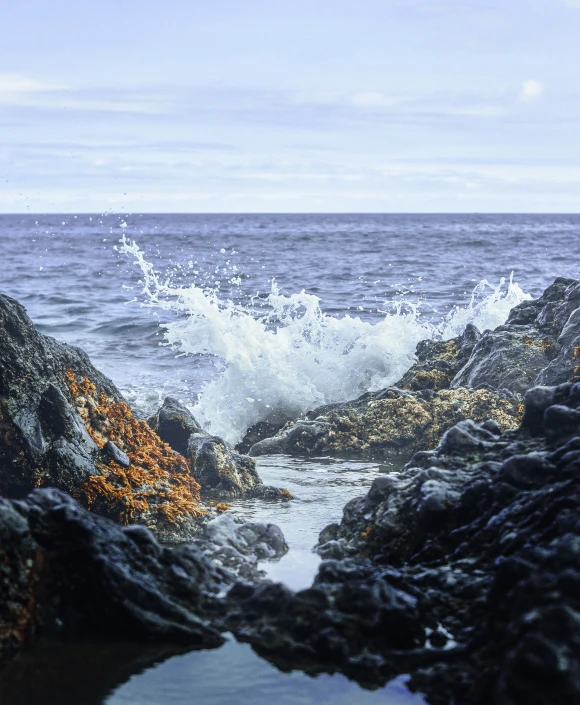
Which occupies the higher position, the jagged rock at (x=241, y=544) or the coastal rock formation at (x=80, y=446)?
the coastal rock formation at (x=80, y=446)

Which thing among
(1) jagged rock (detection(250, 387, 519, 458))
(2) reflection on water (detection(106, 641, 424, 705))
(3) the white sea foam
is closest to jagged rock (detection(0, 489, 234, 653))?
(2) reflection on water (detection(106, 641, 424, 705))

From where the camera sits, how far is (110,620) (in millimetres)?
3615

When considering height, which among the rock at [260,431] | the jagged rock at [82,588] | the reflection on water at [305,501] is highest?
the jagged rock at [82,588]

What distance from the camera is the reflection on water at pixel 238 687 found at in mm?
3258

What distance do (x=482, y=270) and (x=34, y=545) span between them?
114ft

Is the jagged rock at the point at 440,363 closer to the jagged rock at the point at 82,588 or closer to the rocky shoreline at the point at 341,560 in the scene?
the rocky shoreline at the point at 341,560

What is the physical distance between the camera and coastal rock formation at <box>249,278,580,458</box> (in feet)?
28.8

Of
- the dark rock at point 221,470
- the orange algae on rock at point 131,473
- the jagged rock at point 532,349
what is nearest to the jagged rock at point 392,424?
the jagged rock at point 532,349

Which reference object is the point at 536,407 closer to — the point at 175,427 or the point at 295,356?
the point at 175,427

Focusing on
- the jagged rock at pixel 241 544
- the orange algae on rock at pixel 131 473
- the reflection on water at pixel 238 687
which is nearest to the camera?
the reflection on water at pixel 238 687

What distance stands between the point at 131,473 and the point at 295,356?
7.72 m

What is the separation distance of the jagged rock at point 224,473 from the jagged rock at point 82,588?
10.3 ft

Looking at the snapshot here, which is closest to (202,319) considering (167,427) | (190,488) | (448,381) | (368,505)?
(448,381)

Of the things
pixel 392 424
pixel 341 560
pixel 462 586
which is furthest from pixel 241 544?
pixel 392 424
